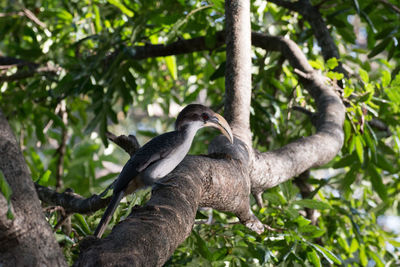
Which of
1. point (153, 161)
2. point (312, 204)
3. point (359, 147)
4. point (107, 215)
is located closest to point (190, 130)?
point (153, 161)

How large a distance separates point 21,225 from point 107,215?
78 centimetres

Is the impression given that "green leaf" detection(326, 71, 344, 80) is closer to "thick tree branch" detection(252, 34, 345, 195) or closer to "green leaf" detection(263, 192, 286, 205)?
"thick tree branch" detection(252, 34, 345, 195)

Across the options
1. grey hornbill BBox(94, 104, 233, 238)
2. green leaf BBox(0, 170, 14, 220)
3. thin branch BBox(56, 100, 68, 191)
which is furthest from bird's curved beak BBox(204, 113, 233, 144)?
thin branch BBox(56, 100, 68, 191)

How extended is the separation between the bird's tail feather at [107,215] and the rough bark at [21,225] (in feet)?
2.44

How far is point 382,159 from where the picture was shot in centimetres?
331

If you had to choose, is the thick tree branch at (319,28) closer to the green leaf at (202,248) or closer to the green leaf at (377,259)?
the green leaf at (377,259)

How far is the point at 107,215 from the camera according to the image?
1.81m

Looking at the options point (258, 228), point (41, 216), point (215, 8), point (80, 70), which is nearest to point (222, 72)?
point (215, 8)

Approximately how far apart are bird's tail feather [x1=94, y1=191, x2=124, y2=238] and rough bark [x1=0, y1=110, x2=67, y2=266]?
742 mm

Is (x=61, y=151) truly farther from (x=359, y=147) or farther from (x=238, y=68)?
(x=359, y=147)

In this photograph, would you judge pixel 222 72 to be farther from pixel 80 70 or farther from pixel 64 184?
pixel 64 184

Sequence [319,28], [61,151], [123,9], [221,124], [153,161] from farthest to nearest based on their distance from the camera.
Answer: [61,151], [123,9], [319,28], [221,124], [153,161]

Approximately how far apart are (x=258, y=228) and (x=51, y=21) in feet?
9.50

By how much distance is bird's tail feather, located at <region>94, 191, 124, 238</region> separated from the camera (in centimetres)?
179
